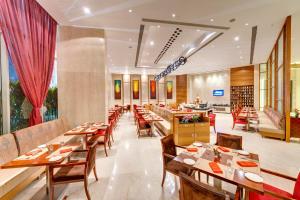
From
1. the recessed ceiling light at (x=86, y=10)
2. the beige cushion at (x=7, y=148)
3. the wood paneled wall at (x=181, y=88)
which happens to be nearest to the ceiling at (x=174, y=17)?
the recessed ceiling light at (x=86, y=10)

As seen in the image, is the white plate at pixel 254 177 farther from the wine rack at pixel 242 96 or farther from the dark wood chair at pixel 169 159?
the wine rack at pixel 242 96

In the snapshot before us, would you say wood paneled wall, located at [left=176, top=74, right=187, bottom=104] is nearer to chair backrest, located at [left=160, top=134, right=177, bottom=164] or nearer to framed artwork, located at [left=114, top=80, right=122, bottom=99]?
framed artwork, located at [left=114, top=80, right=122, bottom=99]

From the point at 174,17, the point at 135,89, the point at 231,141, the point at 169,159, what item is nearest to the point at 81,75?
the point at 174,17

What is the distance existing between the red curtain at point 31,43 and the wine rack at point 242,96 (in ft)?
46.9

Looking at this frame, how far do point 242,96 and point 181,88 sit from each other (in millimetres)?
6480

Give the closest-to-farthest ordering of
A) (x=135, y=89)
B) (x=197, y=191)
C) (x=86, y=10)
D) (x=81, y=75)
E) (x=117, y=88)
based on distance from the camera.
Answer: (x=197, y=191) < (x=86, y=10) < (x=81, y=75) < (x=117, y=88) < (x=135, y=89)

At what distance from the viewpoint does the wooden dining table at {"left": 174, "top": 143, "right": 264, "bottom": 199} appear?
4.93ft

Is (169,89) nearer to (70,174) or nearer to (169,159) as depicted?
(169,159)

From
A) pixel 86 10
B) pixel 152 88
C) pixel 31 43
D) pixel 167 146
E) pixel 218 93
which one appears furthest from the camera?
pixel 152 88

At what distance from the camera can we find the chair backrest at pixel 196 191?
1.17 meters

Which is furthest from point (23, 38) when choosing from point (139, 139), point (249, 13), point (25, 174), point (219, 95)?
point (219, 95)

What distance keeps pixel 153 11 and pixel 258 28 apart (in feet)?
15.5

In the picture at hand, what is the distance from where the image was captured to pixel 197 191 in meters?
1.28

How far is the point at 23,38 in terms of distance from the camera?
3.49 m
